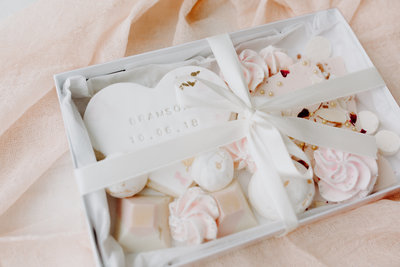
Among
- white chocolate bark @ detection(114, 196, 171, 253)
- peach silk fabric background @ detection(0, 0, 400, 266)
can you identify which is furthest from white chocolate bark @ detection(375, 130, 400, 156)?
white chocolate bark @ detection(114, 196, 171, 253)

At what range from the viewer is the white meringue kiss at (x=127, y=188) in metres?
0.98

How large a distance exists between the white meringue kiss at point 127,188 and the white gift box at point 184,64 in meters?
0.02

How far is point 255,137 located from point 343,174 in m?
0.25

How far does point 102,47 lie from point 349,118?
0.77 meters

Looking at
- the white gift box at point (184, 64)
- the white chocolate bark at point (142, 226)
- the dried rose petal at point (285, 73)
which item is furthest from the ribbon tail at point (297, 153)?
the white chocolate bark at point (142, 226)

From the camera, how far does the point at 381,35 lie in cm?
141

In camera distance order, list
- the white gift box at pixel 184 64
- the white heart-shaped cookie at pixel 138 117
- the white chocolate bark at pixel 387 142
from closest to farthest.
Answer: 1. the white gift box at pixel 184 64
2. the white heart-shaped cookie at pixel 138 117
3. the white chocolate bark at pixel 387 142

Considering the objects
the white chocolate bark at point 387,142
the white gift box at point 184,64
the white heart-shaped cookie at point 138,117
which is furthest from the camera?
the white chocolate bark at point 387,142

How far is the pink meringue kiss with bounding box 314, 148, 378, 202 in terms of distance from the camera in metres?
1.08

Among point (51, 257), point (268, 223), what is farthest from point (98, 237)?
point (268, 223)

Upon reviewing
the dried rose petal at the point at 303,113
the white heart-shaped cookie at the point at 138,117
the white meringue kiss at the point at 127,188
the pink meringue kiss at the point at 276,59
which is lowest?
the white meringue kiss at the point at 127,188

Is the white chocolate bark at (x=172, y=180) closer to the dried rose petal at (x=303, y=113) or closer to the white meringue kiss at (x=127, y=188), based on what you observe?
the white meringue kiss at (x=127, y=188)

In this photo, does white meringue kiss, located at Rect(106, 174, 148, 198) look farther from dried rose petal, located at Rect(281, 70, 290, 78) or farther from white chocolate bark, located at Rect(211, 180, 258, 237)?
dried rose petal, located at Rect(281, 70, 290, 78)

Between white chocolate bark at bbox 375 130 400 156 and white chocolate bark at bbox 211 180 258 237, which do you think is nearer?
white chocolate bark at bbox 211 180 258 237
